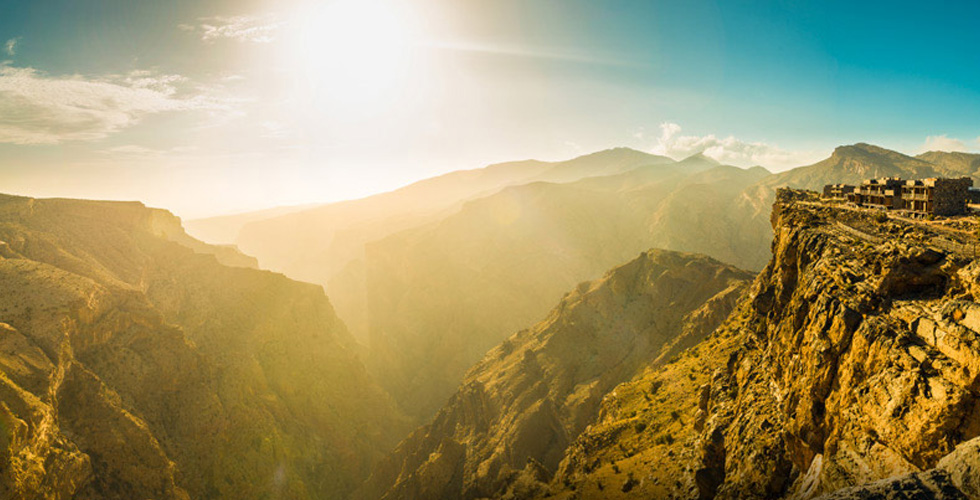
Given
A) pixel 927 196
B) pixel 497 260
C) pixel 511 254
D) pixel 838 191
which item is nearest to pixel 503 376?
pixel 838 191

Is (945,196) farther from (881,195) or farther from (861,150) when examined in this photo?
(861,150)

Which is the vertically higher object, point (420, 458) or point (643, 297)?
point (643, 297)

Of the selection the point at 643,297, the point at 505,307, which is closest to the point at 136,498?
the point at 643,297

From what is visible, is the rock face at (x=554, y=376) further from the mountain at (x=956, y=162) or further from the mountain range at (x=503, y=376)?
the mountain at (x=956, y=162)

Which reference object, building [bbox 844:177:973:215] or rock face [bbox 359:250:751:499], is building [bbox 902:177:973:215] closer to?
building [bbox 844:177:973:215]

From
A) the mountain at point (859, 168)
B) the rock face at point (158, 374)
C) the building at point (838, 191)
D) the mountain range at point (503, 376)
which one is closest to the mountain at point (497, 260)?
A: the mountain range at point (503, 376)

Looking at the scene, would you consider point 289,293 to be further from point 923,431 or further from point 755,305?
point 923,431
